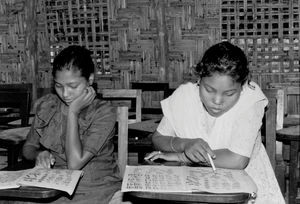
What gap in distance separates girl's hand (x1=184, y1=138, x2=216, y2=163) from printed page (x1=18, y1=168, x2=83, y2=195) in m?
0.49

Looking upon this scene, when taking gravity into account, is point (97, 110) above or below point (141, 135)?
above

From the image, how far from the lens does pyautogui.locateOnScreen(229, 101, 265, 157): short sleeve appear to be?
2.03 metres

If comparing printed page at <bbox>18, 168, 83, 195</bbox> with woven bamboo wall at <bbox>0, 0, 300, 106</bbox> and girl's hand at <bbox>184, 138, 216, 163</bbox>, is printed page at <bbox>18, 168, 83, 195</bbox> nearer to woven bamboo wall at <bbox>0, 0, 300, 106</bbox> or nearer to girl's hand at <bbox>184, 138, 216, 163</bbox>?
girl's hand at <bbox>184, 138, 216, 163</bbox>

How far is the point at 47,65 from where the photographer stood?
17.7ft

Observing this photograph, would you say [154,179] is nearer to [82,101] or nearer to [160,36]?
[82,101]

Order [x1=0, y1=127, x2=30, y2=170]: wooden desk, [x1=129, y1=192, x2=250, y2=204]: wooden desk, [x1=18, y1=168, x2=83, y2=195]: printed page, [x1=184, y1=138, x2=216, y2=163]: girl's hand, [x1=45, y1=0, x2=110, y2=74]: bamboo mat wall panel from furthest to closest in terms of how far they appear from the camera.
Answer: [x1=45, y1=0, x2=110, y2=74]: bamboo mat wall panel < [x1=0, y1=127, x2=30, y2=170]: wooden desk < [x1=184, y1=138, x2=216, y2=163]: girl's hand < [x1=18, y1=168, x2=83, y2=195]: printed page < [x1=129, y1=192, x2=250, y2=204]: wooden desk

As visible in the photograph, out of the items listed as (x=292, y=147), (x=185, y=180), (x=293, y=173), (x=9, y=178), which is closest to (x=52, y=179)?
(x=9, y=178)

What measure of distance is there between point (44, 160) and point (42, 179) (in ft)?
1.23

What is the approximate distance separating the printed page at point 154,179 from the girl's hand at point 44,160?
1.57 ft

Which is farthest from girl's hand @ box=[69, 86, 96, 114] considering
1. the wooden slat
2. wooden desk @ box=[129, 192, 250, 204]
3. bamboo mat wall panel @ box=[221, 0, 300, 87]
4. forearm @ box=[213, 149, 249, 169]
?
bamboo mat wall panel @ box=[221, 0, 300, 87]

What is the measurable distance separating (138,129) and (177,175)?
1.76 meters

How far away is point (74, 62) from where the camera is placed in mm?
2338

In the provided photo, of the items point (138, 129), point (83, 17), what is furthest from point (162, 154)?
point (83, 17)

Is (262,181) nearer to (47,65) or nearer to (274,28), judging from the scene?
(274,28)
